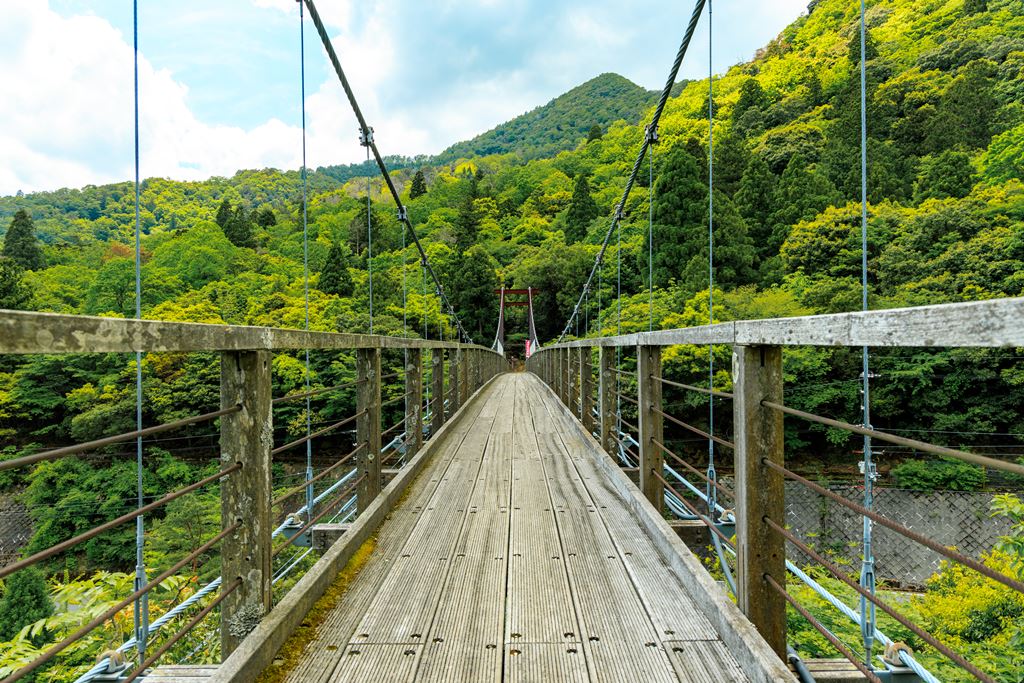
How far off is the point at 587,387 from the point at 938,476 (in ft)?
53.0

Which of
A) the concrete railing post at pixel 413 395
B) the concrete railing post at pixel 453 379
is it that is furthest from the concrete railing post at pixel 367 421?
the concrete railing post at pixel 453 379

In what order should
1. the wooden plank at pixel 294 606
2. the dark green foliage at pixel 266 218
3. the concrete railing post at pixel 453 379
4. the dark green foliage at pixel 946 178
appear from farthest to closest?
the dark green foliage at pixel 946 178 < the dark green foliage at pixel 266 218 < the concrete railing post at pixel 453 379 < the wooden plank at pixel 294 606

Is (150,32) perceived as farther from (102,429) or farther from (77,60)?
(102,429)

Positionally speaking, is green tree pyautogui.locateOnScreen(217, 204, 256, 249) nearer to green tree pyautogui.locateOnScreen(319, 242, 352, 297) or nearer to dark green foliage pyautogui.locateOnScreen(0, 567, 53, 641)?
green tree pyautogui.locateOnScreen(319, 242, 352, 297)

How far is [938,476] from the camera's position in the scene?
15422mm

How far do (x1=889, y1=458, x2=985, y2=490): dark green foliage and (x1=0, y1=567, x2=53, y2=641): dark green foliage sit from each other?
20114 mm

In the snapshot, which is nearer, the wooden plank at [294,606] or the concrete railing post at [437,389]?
the wooden plank at [294,606]

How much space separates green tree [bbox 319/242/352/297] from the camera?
61.3ft

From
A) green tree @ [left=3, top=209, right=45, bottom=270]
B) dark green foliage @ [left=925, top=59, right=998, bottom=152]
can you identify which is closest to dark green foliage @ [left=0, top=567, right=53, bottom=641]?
green tree @ [left=3, top=209, right=45, bottom=270]

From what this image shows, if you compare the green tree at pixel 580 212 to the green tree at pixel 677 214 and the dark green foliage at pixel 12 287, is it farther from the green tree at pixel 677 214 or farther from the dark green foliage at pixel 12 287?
the dark green foliage at pixel 12 287

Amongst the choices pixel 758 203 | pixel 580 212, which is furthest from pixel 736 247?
pixel 580 212

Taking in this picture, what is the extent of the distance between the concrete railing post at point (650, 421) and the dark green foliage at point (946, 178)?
2004 cm

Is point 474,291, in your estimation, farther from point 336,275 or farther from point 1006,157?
point 1006,157

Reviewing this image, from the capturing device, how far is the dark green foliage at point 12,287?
34.4 feet
